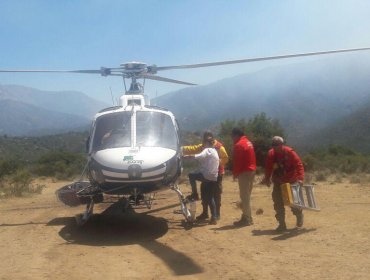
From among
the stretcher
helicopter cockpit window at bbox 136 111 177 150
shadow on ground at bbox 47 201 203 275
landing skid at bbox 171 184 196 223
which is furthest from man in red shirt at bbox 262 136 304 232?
shadow on ground at bbox 47 201 203 275

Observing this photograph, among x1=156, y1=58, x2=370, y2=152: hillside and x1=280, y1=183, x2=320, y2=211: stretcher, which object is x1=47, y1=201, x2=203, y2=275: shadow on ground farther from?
x1=156, y1=58, x2=370, y2=152: hillside

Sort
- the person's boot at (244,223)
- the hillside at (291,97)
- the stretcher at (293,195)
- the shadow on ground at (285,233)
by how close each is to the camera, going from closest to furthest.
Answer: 1. the shadow on ground at (285,233)
2. the stretcher at (293,195)
3. the person's boot at (244,223)
4. the hillside at (291,97)

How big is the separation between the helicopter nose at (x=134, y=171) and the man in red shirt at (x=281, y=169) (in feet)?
7.23

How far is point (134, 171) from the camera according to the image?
8695mm

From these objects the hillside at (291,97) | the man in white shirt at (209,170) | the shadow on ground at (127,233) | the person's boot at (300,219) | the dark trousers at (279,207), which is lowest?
the shadow on ground at (127,233)

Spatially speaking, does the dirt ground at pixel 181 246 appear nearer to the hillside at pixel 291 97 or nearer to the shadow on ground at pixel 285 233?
the shadow on ground at pixel 285 233

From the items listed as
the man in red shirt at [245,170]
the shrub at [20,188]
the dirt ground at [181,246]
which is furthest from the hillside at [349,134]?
the man in red shirt at [245,170]

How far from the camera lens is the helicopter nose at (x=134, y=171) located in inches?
342

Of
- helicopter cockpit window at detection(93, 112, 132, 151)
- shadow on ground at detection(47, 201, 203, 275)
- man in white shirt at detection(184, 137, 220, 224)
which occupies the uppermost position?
helicopter cockpit window at detection(93, 112, 132, 151)

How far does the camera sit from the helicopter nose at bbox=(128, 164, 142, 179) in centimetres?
870

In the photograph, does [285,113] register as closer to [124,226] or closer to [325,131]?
[325,131]

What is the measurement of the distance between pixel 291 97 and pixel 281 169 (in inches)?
3699

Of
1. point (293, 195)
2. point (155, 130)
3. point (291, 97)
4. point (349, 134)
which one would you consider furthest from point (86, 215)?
point (291, 97)

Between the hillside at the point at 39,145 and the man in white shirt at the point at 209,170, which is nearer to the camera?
the man in white shirt at the point at 209,170
